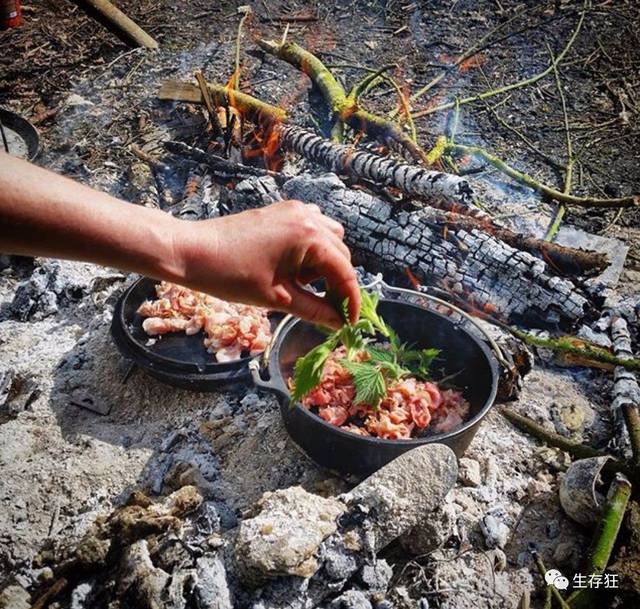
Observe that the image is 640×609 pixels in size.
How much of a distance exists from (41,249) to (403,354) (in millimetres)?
2356

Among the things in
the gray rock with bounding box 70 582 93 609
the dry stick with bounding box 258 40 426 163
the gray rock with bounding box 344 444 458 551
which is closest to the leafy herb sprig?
the gray rock with bounding box 344 444 458 551

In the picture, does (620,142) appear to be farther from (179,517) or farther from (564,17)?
(179,517)

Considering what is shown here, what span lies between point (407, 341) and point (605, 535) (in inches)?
62.9

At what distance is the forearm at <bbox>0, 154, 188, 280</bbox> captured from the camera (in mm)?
1771

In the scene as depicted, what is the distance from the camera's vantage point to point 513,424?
12.9 feet

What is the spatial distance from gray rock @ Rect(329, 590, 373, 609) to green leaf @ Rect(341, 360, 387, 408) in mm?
1072

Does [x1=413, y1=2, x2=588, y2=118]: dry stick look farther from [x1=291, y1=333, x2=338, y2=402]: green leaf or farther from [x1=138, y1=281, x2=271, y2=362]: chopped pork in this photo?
[x1=291, y1=333, x2=338, y2=402]: green leaf

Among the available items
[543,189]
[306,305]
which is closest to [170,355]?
[306,305]

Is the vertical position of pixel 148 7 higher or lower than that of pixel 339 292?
lower

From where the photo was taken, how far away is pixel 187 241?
205 centimetres

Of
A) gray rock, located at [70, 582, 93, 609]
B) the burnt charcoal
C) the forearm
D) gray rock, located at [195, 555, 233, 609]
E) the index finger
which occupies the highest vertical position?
the forearm

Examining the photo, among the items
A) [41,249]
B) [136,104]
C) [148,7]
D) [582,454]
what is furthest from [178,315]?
[148,7]

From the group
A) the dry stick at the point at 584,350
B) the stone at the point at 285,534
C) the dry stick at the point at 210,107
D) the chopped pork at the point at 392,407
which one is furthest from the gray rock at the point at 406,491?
the dry stick at the point at 210,107

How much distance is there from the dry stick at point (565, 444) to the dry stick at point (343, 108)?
305 cm
